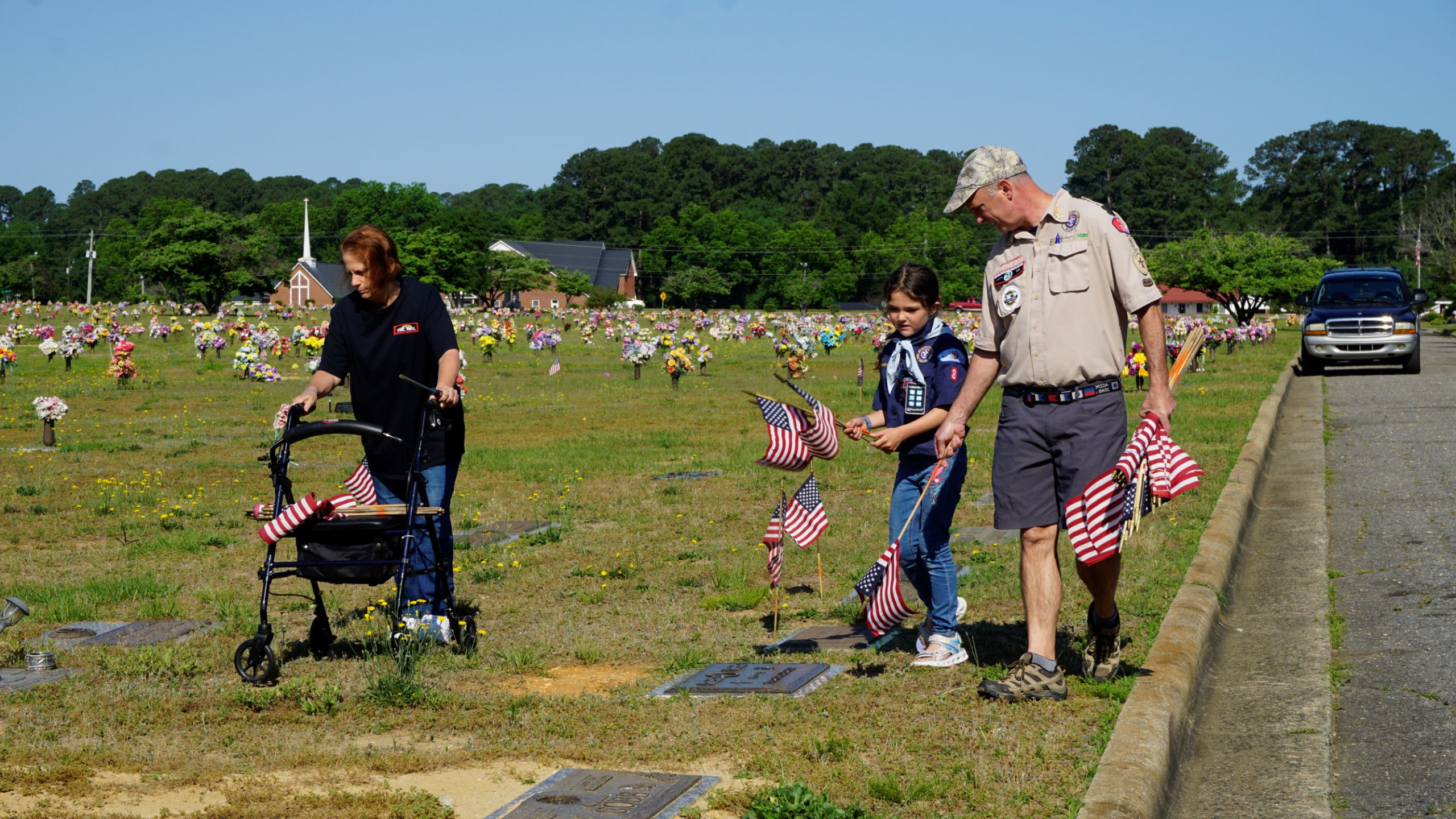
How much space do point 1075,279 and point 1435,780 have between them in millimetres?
1992

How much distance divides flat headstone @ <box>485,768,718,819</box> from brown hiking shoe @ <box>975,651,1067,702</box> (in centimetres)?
132

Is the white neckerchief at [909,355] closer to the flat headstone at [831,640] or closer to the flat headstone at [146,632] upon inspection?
the flat headstone at [831,640]

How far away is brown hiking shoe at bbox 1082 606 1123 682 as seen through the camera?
517 cm

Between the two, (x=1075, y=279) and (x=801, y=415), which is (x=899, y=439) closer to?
(x=801, y=415)

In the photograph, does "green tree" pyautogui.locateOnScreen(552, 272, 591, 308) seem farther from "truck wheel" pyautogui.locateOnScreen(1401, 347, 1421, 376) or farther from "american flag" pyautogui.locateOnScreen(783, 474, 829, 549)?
"american flag" pyautogui.locateOnScreen(783, 474, 829, 549)

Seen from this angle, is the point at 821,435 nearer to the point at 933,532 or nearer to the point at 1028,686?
the point at 933,532

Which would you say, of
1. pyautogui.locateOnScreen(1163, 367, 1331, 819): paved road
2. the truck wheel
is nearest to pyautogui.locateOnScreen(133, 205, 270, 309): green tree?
the truck wheel

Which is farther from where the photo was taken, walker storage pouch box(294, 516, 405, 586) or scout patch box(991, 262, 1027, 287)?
walker storage pouch box(294, 516, 405, 586)

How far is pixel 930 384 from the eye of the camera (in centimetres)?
551

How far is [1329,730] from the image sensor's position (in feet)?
16.2

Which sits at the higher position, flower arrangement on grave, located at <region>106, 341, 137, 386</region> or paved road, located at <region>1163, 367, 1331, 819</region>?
flower arrangement on grave, located at <region>106, 341, 137, 386</region>

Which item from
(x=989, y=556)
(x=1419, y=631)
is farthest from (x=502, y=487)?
(x=1419, y=631)

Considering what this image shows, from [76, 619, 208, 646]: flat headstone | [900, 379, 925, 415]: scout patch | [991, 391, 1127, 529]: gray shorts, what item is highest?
[900, 379, 925, 415]: scout patch

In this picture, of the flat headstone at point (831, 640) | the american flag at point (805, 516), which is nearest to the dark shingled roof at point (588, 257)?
the american flag at point (805, 516)
